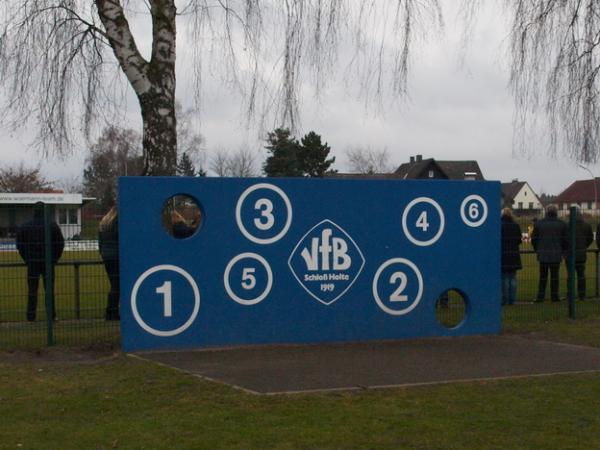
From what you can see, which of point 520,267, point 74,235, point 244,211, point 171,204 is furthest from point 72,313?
point 520,267

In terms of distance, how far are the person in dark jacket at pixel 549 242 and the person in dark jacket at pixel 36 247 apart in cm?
745

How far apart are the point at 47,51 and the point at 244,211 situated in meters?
4.05

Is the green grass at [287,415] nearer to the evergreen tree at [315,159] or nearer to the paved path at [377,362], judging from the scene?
the paved path at [377,362]

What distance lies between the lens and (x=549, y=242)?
13.3 metres

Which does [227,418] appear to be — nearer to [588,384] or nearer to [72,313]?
[588,384]

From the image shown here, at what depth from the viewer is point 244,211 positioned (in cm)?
986

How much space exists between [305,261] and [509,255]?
3947mm

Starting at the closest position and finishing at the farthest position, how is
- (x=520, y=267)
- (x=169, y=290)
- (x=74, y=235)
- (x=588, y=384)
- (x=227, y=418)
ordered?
(x=227, y=418) < (x=588, y=384) < (x=169, y=290) < (x=74, y=235) < (x=520, y=267)

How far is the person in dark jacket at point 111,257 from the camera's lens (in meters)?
10.4

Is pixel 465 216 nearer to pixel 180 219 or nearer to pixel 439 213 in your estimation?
pixel 439 213

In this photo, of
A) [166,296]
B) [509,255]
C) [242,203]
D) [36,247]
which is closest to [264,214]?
[242,203]

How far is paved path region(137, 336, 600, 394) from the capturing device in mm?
7875

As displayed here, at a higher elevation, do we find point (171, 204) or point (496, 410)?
point (171, 204)

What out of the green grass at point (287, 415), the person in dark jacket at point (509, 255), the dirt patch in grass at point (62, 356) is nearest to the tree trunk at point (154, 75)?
the dirt patch in grass at point (62, 356)
